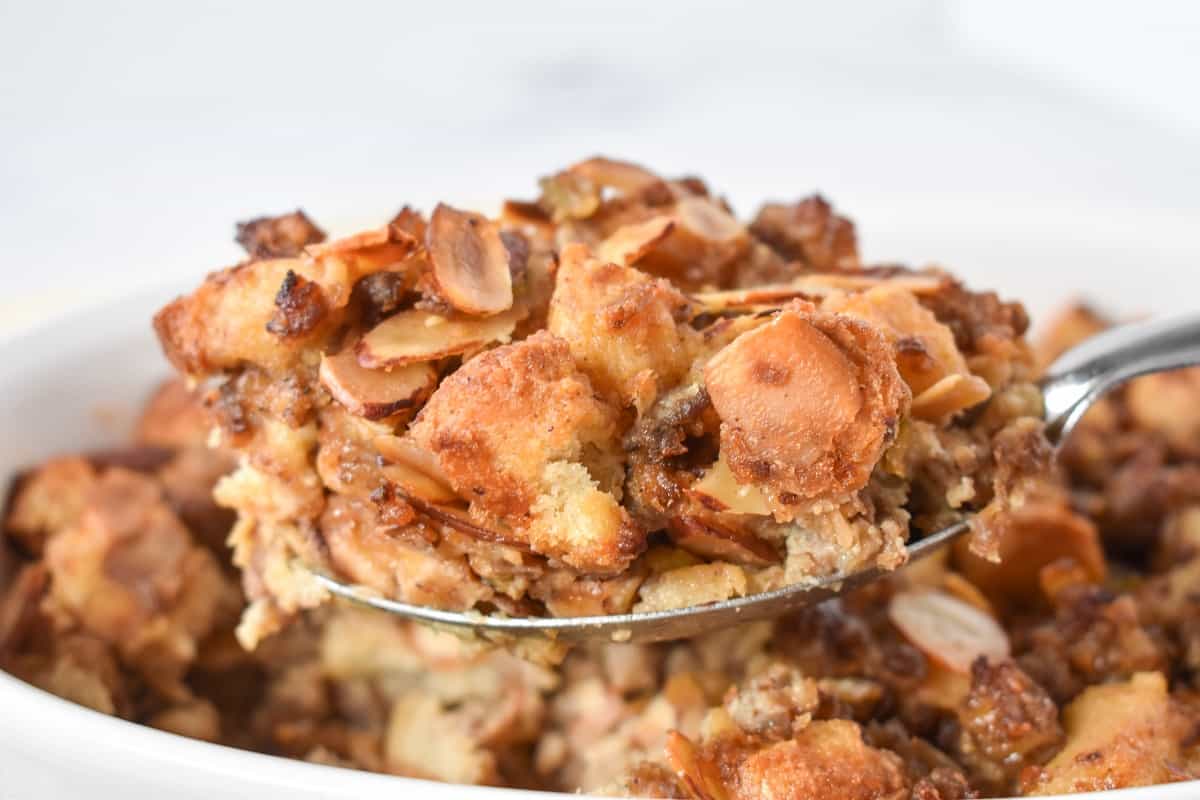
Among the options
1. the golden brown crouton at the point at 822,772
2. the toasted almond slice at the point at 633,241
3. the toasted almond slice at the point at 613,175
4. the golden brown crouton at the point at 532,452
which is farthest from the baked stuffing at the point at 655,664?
the toasted almond slice at the point at 613,175

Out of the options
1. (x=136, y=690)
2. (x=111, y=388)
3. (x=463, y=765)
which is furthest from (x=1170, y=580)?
(x=111, y=388)

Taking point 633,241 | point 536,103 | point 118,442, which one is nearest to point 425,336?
point 633,241

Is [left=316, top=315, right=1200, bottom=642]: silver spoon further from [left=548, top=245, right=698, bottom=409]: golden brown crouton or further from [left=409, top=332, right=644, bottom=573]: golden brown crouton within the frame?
[left=548, top=245, right=698, bottom=409]: golden brown crouton

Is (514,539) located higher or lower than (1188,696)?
higher

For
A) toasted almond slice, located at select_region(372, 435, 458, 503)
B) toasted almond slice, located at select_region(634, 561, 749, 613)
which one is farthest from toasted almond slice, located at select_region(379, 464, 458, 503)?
toasted almond slice, located at select_region(634, 561, 749, 613)

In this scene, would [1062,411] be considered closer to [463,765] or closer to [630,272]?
[630,272]

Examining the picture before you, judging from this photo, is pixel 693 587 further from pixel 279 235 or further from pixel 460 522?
pixel 279 235
